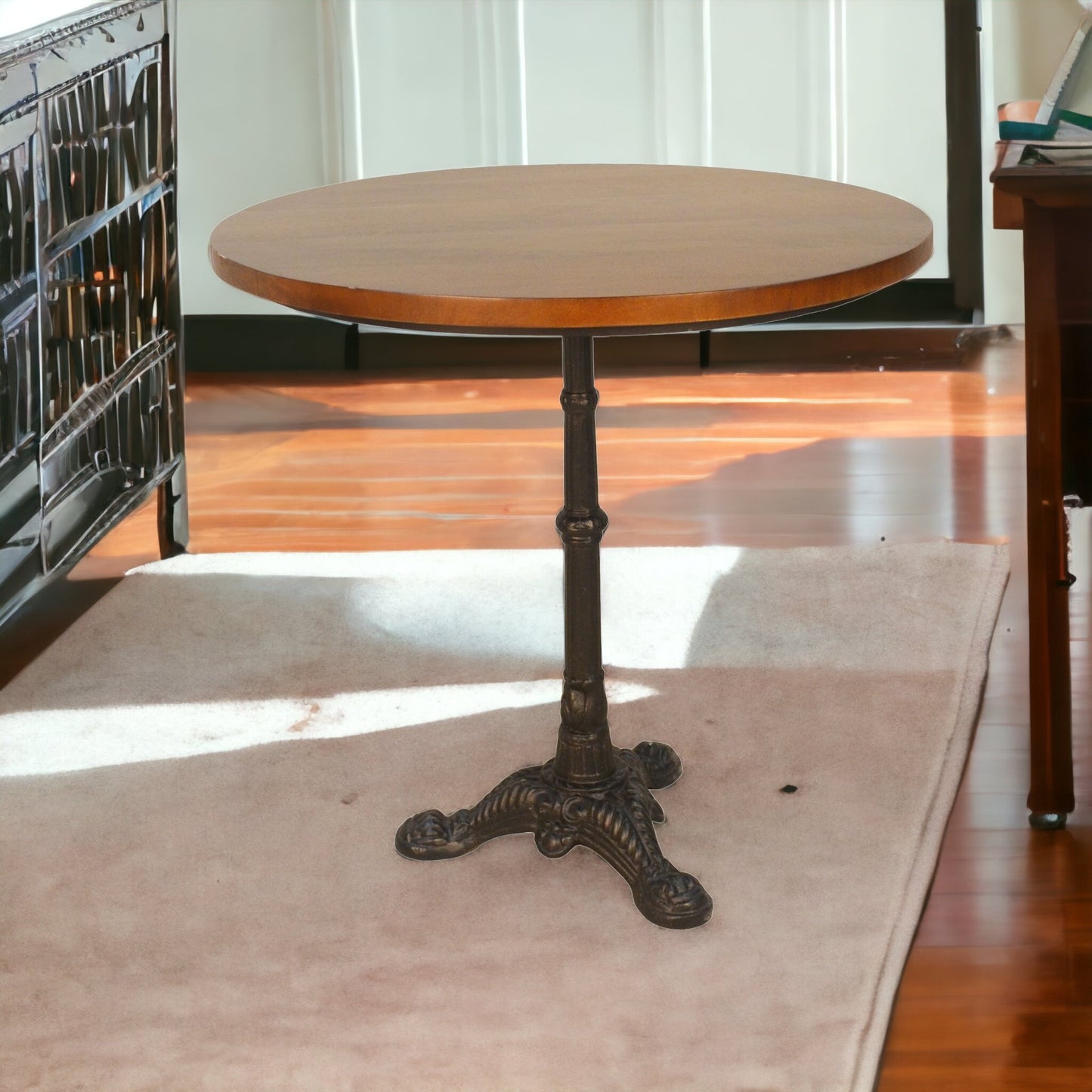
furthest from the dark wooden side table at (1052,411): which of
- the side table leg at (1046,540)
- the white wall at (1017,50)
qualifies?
the white wall at (1017,50)

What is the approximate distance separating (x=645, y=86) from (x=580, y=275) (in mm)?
2862

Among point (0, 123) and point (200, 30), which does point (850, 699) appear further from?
point (200, 30)

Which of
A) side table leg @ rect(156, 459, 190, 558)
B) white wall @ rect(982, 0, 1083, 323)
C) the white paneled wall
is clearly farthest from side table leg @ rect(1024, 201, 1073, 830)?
the white paneled wall

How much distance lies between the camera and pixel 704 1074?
5.07 ft

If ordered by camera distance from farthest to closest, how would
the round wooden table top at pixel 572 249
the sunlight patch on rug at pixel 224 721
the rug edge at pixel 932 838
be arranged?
1. the sunlight patch on rug at pixel 224 721
2. the rug edge at pixel 932 838
3. the round wooden table top at pixel 572 249

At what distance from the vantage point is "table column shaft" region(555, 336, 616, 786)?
1.81 metres

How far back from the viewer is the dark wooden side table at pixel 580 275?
146 centimetres

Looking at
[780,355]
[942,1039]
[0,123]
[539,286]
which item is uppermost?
[0,123]

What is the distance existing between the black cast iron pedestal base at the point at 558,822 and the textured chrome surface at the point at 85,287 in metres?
0.83

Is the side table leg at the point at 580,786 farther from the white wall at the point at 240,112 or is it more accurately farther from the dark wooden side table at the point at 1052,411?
the white wall at the point at 240,112

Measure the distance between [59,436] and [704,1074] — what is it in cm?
152

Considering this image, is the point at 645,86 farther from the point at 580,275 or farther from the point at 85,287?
the point at 580,275

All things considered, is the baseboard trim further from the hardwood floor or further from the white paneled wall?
the white paneled wall

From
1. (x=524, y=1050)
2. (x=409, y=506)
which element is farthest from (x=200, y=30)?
(x=524, y=1050)
